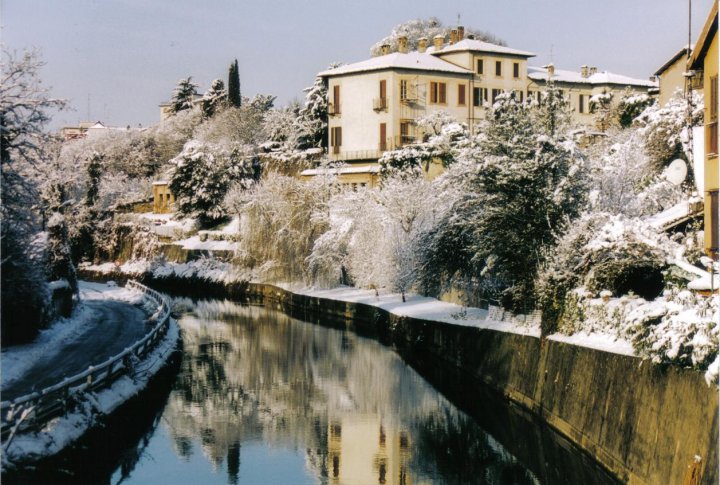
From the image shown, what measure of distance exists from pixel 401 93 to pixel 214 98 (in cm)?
4580

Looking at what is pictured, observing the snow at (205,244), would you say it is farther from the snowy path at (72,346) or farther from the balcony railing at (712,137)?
the balcony railing at (712,137)

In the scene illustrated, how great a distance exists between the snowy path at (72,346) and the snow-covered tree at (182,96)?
78.7 meters

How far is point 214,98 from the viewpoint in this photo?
110 m

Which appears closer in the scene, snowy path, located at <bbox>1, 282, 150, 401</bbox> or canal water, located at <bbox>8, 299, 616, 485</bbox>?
canal water, located at <bbox>8, 299, 616, 485</bbox>

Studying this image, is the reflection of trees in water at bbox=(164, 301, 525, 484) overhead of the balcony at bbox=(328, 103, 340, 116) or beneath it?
beneath

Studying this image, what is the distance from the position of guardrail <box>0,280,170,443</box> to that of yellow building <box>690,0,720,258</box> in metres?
14.8

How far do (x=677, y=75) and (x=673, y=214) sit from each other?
72.3 ft

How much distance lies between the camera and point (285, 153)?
74562mm

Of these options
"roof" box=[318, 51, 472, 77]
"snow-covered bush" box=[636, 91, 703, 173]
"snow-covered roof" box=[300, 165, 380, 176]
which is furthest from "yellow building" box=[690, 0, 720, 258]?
"roof" box=[318, 51, 472, 77]

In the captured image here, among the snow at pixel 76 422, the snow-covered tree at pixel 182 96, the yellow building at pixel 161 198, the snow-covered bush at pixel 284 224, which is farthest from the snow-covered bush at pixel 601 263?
the snow-covered tree at pixel 182 96

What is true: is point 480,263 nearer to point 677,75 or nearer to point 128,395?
point 128,395

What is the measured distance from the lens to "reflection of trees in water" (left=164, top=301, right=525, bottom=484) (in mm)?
22562

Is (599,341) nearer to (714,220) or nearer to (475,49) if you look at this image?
(714,220)

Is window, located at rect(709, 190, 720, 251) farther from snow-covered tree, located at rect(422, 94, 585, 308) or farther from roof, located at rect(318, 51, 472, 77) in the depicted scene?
roof, located at rect(318, 51, 472, 77)
